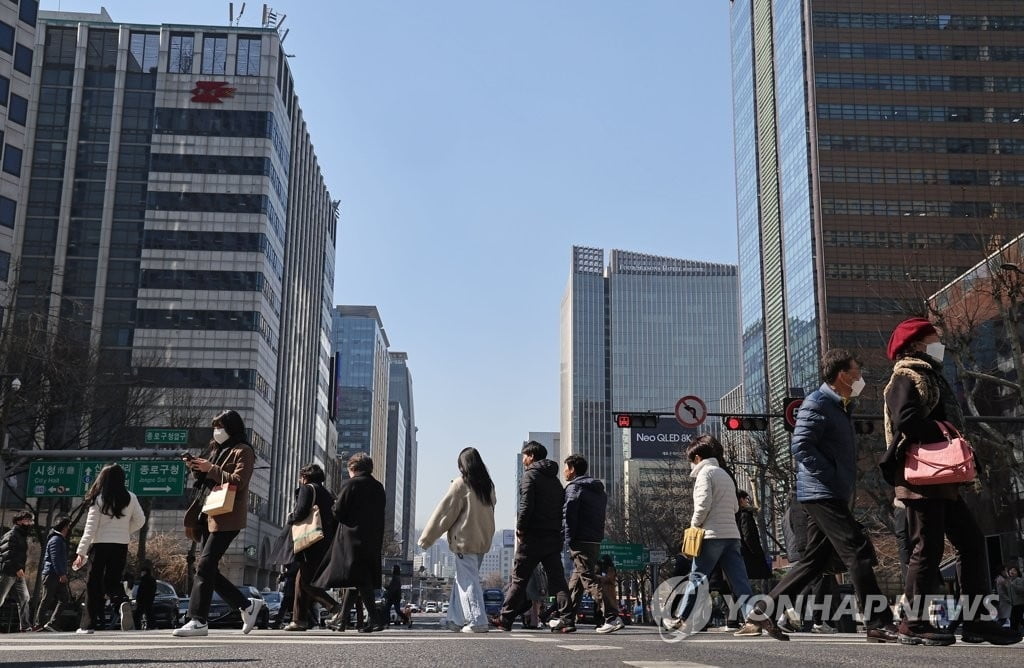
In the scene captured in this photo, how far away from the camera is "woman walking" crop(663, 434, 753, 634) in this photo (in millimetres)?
8352

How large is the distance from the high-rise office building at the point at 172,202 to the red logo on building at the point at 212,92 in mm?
89

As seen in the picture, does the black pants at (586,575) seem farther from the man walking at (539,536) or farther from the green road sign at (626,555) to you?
the green road sign at (626,555)

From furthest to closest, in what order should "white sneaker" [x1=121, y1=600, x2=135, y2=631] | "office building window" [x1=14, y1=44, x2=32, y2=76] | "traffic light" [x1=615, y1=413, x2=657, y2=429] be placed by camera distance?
1. "office building window" [x1=14, y1=44, x2=32, y2=76]
2. "traffic light" [x1=615, y1=413, x2=657, y2=429]
3. "white sneaker" [x1=121, y1=600, x2=135, y2=631]

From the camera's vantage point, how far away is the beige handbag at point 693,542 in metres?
8.11

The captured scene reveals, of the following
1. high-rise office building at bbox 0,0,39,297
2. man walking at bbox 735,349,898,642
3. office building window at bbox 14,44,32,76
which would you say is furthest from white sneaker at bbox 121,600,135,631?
office building window at bbox 14,44,32,76

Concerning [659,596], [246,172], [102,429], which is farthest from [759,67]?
[659,596]

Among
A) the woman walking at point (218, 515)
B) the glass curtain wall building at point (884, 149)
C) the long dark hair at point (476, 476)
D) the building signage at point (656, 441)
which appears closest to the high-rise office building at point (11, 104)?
the building signage at point (656, 441)

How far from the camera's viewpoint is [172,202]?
71.9m

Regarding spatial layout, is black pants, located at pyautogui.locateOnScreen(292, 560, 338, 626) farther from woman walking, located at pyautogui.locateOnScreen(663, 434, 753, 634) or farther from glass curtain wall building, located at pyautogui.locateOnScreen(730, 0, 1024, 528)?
glass curtain wall building, located at pyautogui.locateOnScreen(730, 0, 1024, 528)

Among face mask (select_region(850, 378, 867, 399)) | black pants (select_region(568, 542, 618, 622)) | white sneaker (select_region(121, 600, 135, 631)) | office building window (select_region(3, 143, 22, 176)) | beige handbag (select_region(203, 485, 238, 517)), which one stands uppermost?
office building window (select_region(3, 143, 22, 176))

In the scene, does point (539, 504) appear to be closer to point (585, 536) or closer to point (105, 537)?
point (585, 536)

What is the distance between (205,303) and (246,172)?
9.08 meters

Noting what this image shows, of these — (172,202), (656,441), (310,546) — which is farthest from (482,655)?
(172,202)

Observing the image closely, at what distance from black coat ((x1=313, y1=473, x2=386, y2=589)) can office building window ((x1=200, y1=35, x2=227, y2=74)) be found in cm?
6810
